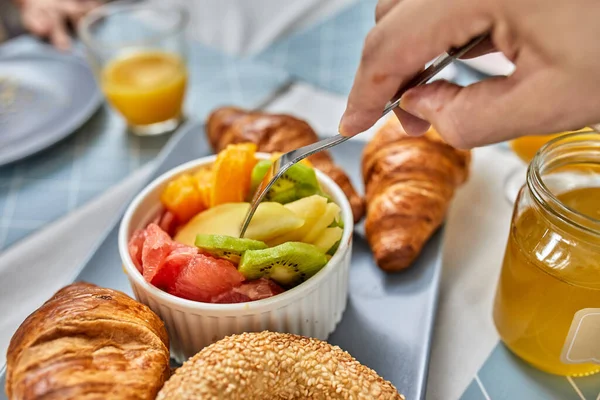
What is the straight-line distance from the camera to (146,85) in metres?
1.78

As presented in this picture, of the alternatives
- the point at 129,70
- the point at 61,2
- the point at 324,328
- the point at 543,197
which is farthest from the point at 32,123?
the point at 543,197

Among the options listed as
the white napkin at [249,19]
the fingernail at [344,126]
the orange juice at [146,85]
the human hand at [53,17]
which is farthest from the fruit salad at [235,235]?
the white napkin at [249,19]

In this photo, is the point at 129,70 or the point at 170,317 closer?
the point at 170,317

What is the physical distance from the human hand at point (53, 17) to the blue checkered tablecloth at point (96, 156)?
→ 11 centimetres

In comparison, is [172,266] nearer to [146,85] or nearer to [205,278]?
[205,278]

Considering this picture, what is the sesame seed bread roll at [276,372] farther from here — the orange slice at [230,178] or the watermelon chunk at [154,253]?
the orange slice at [230,178]

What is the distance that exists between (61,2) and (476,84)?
2.26 meters

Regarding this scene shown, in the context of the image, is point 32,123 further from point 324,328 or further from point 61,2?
point 324,328

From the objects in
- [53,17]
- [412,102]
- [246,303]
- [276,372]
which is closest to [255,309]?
[246,303]

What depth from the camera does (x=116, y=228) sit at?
1.37 metres

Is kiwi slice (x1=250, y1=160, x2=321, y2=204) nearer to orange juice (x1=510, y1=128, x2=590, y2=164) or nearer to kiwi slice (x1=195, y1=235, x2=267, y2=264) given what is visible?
kiwi slice (x1=195, y1=235, x2=267, y2=264)

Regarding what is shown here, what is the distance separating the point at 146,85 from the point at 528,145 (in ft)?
3.79

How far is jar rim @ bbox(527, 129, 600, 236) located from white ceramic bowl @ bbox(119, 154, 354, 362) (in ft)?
1.17

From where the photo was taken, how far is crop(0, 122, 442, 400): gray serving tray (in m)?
1.06
